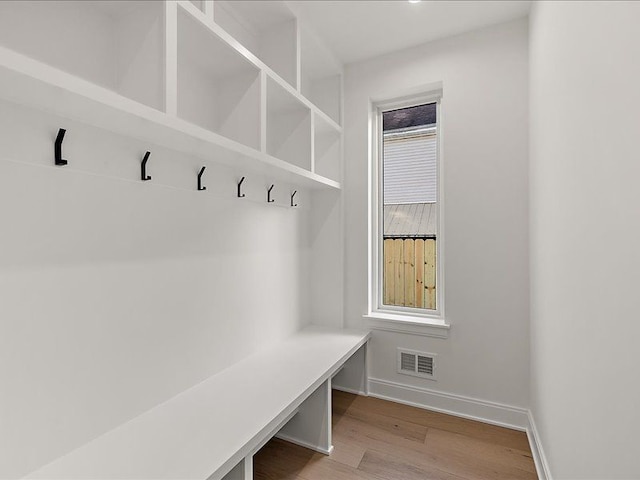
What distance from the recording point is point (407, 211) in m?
2.66

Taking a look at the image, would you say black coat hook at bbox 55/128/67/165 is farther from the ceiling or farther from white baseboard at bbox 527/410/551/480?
white baseboard at bbox 527/410/551/480

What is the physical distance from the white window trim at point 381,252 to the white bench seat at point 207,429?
0.77 metres

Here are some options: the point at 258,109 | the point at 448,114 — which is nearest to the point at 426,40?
the point at 448,114

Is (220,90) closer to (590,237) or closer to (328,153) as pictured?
(328,153)

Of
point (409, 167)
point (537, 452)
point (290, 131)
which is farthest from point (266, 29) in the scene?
point (537, 452)

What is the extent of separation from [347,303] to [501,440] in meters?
1.34

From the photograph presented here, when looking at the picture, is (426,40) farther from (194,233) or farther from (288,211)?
(194,233)

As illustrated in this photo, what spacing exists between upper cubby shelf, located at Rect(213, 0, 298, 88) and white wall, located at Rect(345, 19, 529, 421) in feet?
3.05

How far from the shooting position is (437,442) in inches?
79.4

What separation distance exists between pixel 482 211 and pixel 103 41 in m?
2.27

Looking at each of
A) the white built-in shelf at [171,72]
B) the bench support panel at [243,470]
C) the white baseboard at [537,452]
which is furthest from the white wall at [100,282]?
the white baseboard at [537,452]

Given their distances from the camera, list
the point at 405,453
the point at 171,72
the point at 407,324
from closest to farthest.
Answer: the point at 171,72 → the point at 405,453 → the point at 407,324

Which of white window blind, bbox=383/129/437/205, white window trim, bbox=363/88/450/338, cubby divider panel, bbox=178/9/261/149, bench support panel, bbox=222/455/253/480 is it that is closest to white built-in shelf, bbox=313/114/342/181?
white window trim, bbox=363/88/450/338

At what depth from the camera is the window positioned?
2553 mm
